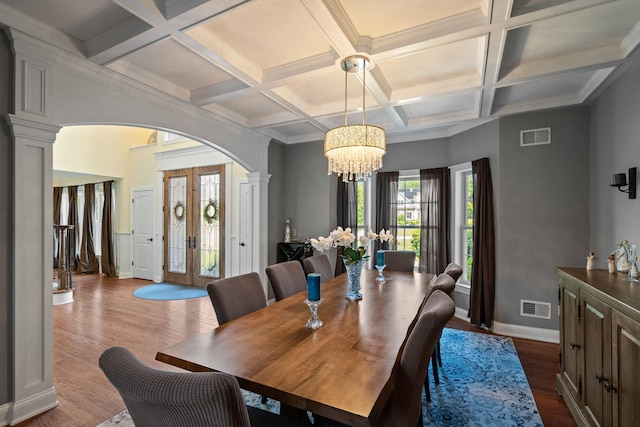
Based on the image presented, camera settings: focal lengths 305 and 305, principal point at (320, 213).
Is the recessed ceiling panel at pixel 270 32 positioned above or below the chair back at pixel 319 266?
above

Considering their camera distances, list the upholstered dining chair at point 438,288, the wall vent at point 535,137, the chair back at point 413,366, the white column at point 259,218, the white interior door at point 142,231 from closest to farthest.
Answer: the chair back at point 413,366 < the upholstered dining chair at point 438,288 < the wall vent at point 535,137 < the white column at point 259,218 < the white interior door at point 142,231

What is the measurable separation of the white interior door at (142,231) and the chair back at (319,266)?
Result: 17.1ft

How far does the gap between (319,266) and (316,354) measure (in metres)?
1.95

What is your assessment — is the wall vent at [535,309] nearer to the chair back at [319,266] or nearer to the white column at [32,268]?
the chair back at [319,266]

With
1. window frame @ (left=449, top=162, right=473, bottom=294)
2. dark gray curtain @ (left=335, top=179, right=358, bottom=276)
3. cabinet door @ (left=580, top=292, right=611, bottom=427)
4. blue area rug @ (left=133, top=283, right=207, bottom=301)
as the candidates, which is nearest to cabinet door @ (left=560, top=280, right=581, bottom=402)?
cabinet door @ (left=580, top=292, right=611, bottom=427)

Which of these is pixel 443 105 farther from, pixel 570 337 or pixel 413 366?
pixel 413 366

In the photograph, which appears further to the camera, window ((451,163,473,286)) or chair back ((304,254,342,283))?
window ((451,163,473,286))

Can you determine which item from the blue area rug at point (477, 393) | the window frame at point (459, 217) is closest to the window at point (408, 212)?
the window frame at point (459, 217)

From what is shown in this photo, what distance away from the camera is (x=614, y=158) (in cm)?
282

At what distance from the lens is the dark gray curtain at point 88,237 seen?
7.86 meters

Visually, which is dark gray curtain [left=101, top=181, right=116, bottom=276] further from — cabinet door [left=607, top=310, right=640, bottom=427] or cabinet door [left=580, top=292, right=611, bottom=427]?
cabinet door [left=607, top=310, right=640, bottom=427]

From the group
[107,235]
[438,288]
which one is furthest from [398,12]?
[107,235]

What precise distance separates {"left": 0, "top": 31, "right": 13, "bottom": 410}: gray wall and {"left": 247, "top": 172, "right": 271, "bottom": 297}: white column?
277 centimetres

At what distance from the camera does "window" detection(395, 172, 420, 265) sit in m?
4.67
